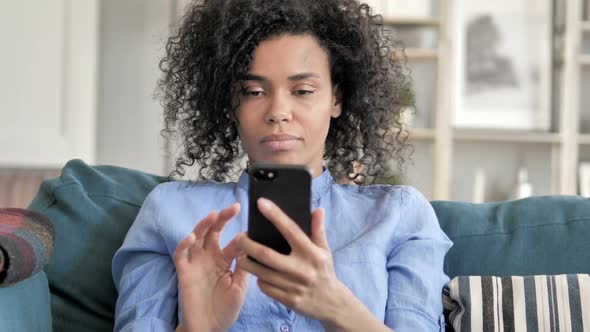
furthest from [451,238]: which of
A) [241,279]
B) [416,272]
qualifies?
[241,279]

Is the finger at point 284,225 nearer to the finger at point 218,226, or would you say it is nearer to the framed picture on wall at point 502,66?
the finger at point 218,226

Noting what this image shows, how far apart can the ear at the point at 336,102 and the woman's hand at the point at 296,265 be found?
490 mm

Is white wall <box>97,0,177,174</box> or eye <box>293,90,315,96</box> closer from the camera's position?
eye <box>293,90,315,96</box>

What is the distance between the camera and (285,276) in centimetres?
97

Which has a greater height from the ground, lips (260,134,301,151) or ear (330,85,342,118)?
ear (330,85,342,118)

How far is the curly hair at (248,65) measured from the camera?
4.42ft

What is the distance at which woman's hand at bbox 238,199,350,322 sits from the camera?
3.12 feet

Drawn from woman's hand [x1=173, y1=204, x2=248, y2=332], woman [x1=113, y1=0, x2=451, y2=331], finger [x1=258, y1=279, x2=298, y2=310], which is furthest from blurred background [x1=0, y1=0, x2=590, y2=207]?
finger [x1=258, y1=279, x2=298, y2=310]

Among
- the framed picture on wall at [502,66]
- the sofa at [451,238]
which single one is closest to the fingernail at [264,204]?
the sofa at [451,238]

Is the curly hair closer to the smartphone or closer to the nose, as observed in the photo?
the nose

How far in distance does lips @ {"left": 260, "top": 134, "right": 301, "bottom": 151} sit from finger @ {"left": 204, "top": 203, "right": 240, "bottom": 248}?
240 mm

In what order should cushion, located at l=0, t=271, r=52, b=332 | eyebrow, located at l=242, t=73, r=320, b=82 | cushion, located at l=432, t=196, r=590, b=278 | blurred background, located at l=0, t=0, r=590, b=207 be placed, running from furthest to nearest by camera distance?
blurred background, located at l=0, t=0, r=590, b=207 < cushion, located at l=432, t=196, r=590, b=278 < eyebrow, located at l=242, t=73, r=320, b=82 < cushion, located at l=0, t=271, r=52, b=332

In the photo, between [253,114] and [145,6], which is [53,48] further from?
[253,114]

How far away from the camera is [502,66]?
149 inches
